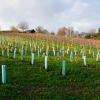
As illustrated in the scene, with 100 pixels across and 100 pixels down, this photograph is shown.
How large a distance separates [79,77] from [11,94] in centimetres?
507

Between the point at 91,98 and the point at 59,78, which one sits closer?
the point at 91,98

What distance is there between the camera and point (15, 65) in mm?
20688

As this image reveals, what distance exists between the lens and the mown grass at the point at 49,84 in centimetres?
1300

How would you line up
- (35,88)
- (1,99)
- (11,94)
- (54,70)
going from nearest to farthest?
(1,99) → (11,94) → (35,88) → (54,70)

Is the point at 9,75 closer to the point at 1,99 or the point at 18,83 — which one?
the point at 18,83

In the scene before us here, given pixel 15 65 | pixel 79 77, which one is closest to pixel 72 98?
pixel 79 77

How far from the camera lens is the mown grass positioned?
13.0 m

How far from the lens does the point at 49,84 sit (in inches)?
599

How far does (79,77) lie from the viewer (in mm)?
17375

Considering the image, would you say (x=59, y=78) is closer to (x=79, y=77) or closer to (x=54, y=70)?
(x=79, y=77)

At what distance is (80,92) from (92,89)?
0.87 meters

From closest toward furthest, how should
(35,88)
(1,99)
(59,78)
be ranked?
(1,99) → (35,88) → (59,78)

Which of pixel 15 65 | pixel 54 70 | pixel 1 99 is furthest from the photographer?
pixel 15 65

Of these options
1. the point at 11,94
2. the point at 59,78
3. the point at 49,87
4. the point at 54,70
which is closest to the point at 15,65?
the point at 54,70
